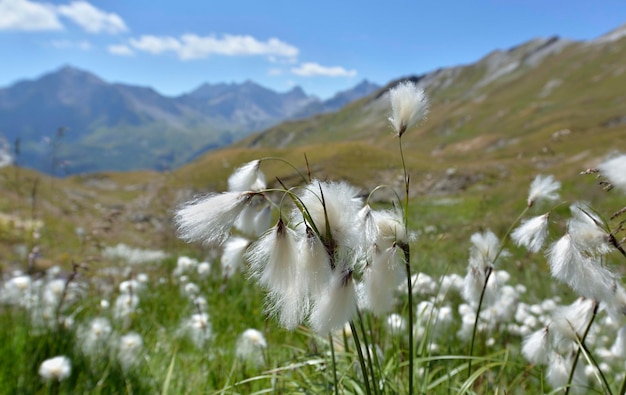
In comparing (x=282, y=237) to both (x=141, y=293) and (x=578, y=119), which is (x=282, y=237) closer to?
(x=141, y=293)

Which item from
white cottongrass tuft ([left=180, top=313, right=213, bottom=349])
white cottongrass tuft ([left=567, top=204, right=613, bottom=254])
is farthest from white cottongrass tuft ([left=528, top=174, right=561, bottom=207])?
white cottongrass tuft ([left=180, top=313, right=213, bottom=349])

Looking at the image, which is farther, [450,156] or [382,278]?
[450,156]

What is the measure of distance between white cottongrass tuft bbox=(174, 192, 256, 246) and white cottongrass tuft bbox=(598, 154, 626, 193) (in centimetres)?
101

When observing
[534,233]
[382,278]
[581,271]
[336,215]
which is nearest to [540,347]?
[534,233]

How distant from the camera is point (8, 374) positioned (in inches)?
117

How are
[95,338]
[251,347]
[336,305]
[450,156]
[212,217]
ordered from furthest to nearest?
[450,156] → [95,338] → [251,347] → [336,305] → [212,217]

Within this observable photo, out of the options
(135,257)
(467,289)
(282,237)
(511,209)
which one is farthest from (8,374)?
(511,209)

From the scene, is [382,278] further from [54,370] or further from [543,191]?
Result: [54,370]

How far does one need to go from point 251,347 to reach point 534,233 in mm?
2361

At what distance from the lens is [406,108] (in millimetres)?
1733

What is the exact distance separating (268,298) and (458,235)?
13.3m

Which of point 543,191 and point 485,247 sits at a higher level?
point 543,191

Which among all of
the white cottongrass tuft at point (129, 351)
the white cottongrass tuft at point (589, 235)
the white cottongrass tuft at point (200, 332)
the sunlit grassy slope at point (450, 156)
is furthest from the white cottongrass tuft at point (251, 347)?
the white cottongrass tuft at point (589, 235)

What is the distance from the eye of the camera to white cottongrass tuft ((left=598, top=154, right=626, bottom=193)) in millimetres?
1183
